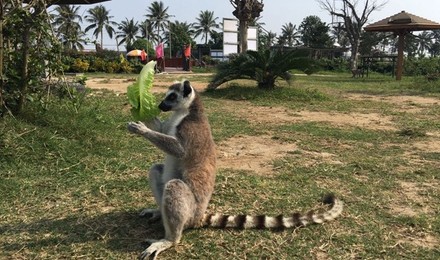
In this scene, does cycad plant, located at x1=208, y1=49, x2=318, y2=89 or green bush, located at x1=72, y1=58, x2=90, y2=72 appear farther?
green bush, located at x1=72, y1=58, x2=90, y2=72

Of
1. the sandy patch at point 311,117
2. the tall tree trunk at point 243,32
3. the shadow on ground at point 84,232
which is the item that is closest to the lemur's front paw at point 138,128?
the shadow on ground at point 84,232

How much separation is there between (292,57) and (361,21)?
1246 inches

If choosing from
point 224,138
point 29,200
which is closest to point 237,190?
point 29,200

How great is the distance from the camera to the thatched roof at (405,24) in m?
25.6

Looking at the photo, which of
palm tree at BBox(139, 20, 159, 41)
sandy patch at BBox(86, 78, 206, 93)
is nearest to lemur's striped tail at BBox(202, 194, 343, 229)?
sandy patch at BBox(86, 78, 206, 93)

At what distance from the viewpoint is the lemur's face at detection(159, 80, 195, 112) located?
3.97 metres

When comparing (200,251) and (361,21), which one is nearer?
(200,251)

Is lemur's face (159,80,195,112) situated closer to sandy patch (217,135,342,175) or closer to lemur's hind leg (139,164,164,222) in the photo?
lemur's hind leg (139,164,164,222)

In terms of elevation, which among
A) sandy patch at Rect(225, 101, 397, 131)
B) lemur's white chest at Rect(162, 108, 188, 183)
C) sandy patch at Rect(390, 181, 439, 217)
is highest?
lemur's white chest at Rect(162, 108, 188, 183)

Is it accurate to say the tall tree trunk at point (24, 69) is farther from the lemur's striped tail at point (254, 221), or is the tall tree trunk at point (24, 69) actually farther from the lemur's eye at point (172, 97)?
the lemur's striped tail at point (254, 221)

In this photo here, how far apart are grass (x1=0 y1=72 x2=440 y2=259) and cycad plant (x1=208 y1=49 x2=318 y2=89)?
→ 6.10m

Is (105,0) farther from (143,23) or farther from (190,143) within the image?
(143,23)

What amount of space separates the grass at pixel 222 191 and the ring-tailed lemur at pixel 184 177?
0.37 feet

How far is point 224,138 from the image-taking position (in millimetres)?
7957
